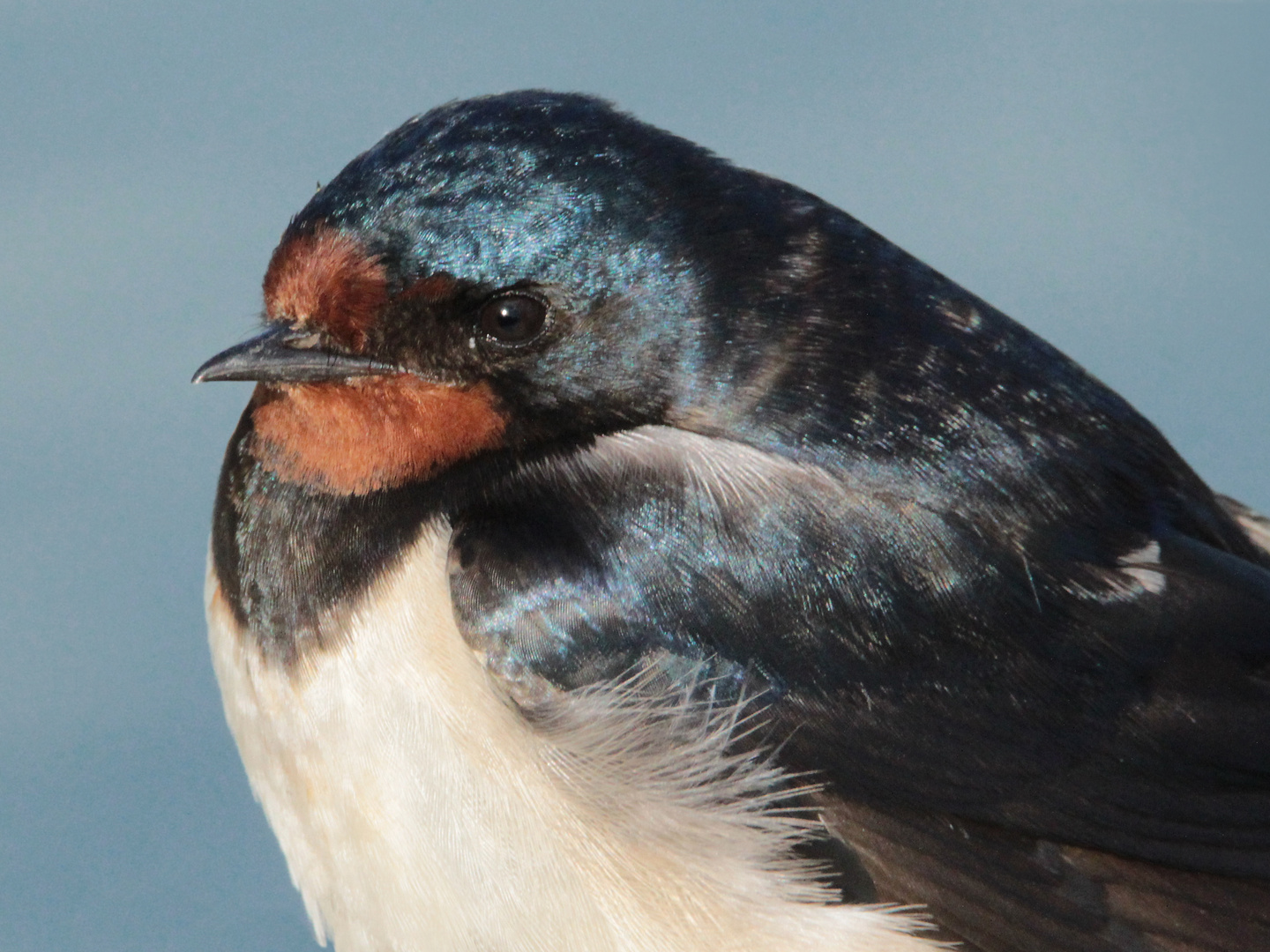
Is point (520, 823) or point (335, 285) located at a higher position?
point (335, 285)

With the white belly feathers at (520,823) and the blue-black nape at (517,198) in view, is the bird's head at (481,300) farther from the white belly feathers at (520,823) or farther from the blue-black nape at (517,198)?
the white belly feathers at (520,823)

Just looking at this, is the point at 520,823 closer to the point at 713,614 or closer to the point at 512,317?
the point at 713,614

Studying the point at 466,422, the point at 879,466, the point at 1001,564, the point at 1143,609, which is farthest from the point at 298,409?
the point at 1143,609

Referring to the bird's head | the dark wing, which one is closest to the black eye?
the bird's head

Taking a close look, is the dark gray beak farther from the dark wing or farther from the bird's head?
the dark wing

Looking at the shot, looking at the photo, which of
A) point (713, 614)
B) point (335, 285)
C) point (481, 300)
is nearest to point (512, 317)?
point (481, 300)

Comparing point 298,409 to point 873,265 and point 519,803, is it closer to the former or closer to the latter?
point 519,803

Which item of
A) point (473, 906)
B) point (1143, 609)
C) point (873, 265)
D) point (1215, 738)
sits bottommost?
point (473, 906)
